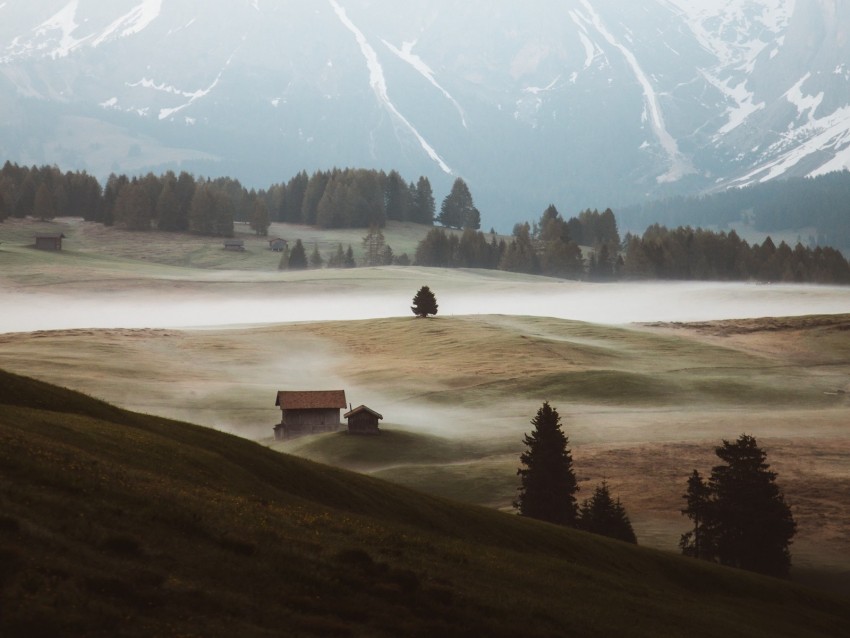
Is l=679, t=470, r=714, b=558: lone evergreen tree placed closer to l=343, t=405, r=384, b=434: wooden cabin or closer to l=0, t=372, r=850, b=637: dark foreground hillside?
l=0, t=372, r=850, b=637: dark foreground hillside

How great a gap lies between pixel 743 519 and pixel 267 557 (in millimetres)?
38381

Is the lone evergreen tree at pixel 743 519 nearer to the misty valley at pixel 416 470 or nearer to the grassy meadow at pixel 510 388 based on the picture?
the misty valley at pixel 416 470

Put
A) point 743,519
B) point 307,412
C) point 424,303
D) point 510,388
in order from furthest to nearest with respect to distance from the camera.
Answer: point 424,303 → point 510,388 → point 307,412 → point 743,519

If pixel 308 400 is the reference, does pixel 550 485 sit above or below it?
above

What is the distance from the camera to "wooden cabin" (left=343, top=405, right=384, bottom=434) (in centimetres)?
8331

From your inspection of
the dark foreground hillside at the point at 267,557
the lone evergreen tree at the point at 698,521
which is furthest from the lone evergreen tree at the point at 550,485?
the dark foreground hillside at the point at 267,557

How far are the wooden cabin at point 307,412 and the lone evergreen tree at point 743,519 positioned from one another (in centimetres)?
3745

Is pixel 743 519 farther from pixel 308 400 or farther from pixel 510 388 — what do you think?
pixel 510 388

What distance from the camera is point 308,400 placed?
291 ft

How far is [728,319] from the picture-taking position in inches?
6043

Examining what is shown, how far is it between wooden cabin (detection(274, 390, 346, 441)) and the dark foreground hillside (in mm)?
45888

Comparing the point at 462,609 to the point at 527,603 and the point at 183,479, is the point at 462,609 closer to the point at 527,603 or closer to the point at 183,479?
the point at 527,603

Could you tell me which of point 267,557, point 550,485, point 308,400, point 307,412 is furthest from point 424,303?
point 267,557

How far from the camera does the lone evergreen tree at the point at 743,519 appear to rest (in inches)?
2153
